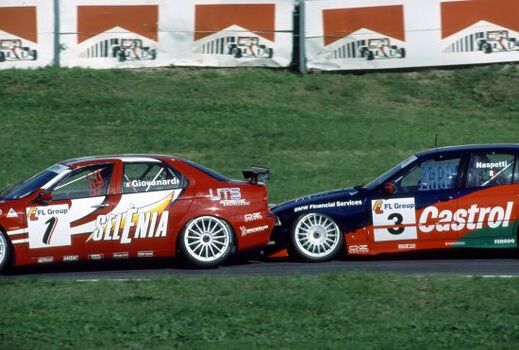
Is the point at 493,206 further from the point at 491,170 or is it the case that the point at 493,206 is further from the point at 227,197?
the point at 227,197

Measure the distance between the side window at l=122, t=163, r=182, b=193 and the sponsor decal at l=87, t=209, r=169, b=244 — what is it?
288mm

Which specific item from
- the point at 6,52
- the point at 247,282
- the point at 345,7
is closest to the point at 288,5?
the point at 345,7

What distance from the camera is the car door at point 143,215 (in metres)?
12.2

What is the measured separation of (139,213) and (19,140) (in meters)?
8.57

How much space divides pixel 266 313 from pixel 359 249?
355 centimetres

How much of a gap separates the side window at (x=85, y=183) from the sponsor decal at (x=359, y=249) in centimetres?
286

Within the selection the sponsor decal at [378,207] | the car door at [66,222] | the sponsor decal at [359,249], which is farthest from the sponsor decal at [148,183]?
the sponsor decal at [378,207]

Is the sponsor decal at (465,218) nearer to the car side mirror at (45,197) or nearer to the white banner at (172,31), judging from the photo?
the car side mirror at (45,197)

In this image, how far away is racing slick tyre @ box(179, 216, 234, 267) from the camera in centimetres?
1233

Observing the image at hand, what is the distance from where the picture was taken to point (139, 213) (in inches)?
482

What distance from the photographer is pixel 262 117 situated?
21.5 meters

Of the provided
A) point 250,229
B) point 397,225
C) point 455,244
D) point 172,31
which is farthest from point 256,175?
point 172,31

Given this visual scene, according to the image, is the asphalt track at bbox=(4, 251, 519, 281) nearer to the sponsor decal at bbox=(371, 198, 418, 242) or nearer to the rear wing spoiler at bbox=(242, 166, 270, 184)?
the sponsor decal at bbox=(371, 198, 418, 242)

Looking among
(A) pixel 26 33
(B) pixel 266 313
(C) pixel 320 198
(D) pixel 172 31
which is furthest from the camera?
(D) pixel 172 31
